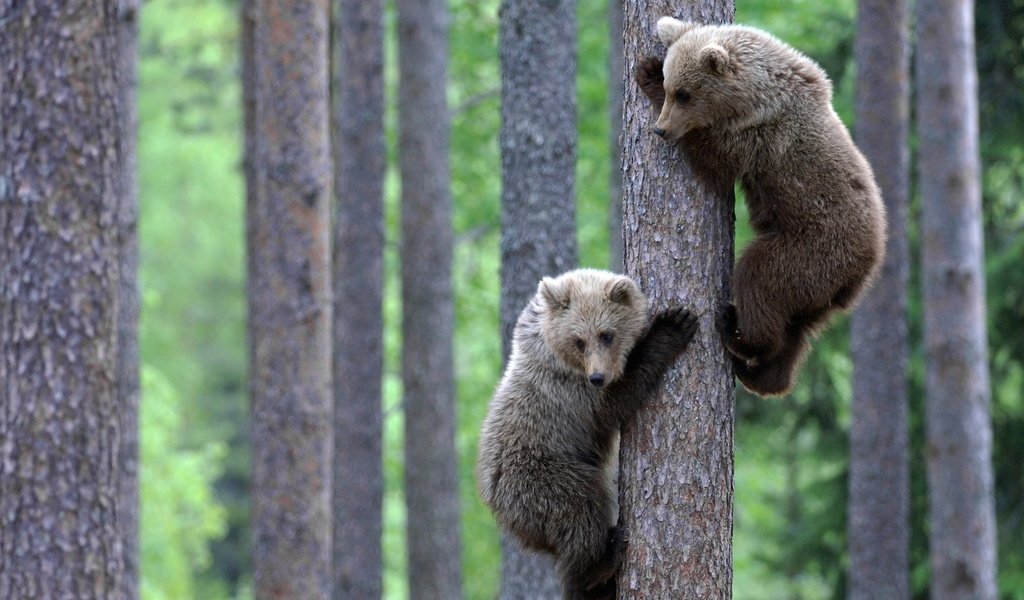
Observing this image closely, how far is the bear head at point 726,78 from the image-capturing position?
4906mm

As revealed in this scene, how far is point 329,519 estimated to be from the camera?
9.23 m

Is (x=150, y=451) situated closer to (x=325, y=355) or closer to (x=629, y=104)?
(x=325, y=355)

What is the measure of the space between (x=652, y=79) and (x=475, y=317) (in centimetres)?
1286

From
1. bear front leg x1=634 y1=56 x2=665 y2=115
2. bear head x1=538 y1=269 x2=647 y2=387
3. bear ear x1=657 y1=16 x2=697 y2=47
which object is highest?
bear ear x1=657 y1=16 x2=697 y2=47

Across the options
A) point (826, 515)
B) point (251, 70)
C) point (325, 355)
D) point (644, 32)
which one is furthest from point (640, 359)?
point (826, 515)

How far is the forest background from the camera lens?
1412 cm

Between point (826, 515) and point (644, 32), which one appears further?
point (826, 515)

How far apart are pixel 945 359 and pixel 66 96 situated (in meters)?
8.12

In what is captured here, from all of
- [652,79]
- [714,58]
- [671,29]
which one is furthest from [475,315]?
[714,58]

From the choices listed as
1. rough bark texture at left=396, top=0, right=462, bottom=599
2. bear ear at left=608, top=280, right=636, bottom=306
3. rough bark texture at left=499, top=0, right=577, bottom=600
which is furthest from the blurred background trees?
bear ear at left=608, top=280, right=636, bottom=306

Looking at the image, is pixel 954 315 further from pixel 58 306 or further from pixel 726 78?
pixel 58 306

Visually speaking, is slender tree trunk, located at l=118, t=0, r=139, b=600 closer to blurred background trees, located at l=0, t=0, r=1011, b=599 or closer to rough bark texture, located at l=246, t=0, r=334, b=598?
rough bark texture, located at l=246, t=0, r=334, b=598

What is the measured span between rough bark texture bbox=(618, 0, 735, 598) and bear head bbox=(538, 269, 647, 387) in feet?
0.81

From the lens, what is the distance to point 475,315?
1800cm
